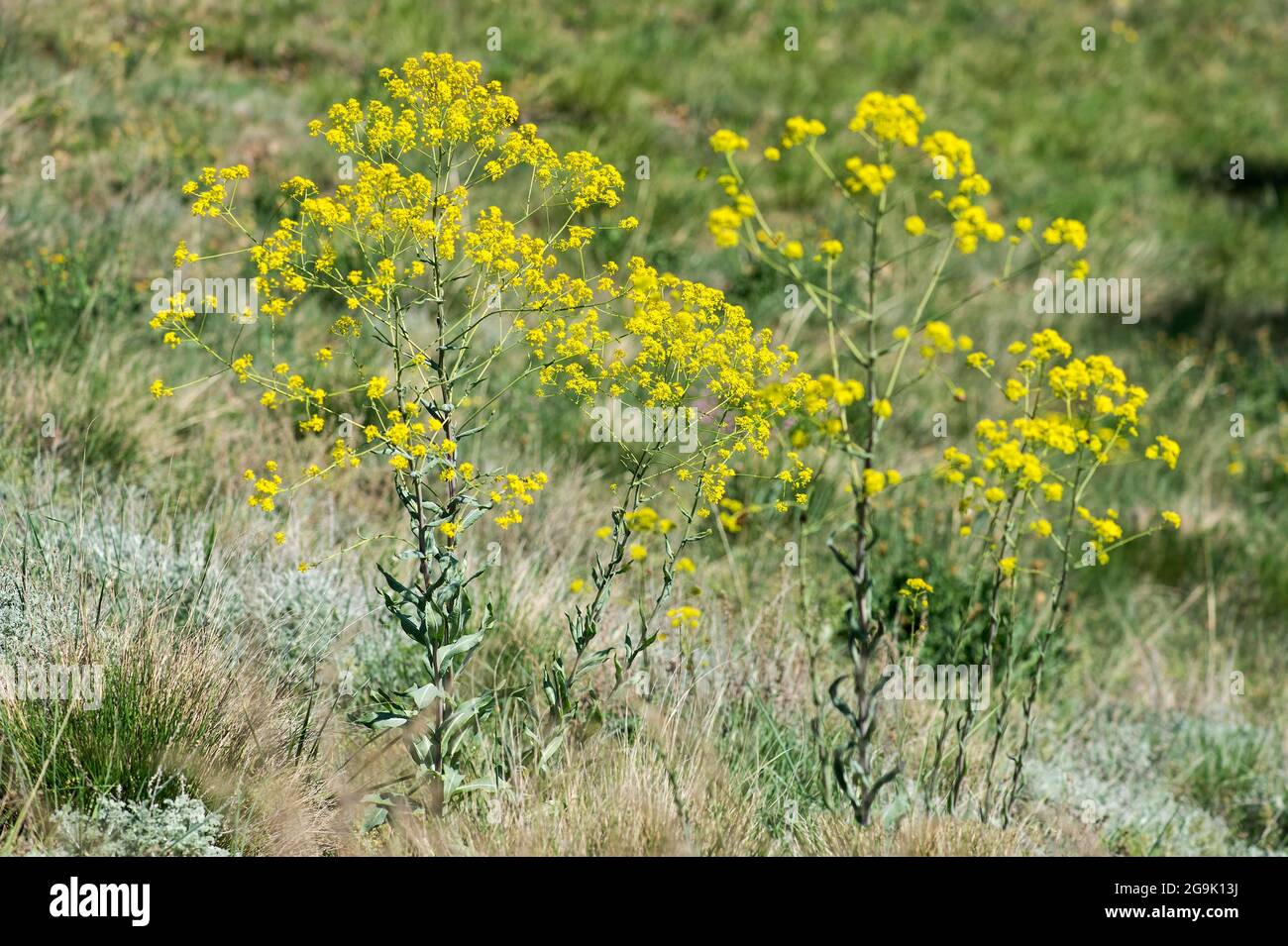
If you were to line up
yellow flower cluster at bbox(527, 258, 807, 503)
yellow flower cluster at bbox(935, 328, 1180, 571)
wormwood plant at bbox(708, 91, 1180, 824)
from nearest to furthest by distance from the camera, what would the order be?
wormwood plant at bbox(708, 91, 1180, 824)
yellow flower cluster at bbox(935, 328, 1180, 571)
yellow flower cluster at bbox(527, 258, 807, 503)

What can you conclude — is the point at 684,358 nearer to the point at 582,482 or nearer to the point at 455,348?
the point at 455,348

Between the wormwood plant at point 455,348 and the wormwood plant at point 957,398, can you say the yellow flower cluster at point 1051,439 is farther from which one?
the wormwood plant at point 455,348

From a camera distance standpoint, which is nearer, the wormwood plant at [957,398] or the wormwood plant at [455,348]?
the wormwood plant at [957,398]

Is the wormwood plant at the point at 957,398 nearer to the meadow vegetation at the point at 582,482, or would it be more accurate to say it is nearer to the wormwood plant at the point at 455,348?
the meadow vegetation at the point at 582,482

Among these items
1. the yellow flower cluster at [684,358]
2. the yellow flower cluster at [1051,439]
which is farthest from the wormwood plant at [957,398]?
the yellow flower cluster at [684,358]

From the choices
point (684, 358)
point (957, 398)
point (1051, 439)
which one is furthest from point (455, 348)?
point (1051, 439)

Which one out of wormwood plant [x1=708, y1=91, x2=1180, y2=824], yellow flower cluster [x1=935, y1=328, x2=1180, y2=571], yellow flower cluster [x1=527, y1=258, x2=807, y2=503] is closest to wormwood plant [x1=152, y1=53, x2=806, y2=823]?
yellow flower cluster [x1=527, y1=258, x2=807, y2=503]

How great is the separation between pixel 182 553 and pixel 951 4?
41.7 ft

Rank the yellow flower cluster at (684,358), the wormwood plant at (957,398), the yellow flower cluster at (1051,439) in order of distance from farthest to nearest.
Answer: the yellow flower cluster at (684,358), the yellow flower cluster at (1051,439), the wormwood plant at (957,398)

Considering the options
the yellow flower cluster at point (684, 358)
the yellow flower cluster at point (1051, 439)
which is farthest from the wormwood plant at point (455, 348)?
the yellow flower cluster at point (1051, 439)

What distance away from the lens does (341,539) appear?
376 cm

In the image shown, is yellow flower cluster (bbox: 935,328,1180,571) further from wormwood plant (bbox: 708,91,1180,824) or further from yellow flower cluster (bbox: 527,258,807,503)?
yellow flower cluster (bbox: 527,258,807,503)

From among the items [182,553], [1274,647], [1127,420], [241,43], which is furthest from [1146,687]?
[241,43]

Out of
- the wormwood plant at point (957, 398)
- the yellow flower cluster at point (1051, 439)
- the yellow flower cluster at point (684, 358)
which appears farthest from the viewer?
the yellow flower cluster at point (684, 358)
